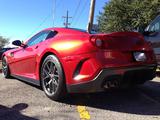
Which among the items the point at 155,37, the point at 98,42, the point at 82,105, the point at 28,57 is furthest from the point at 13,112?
the point at 155,37

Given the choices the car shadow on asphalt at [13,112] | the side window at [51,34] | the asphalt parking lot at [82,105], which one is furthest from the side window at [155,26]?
the car shadow on asphalt at [13,112]

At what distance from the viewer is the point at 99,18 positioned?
4494cm

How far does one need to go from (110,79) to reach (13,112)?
1551mm

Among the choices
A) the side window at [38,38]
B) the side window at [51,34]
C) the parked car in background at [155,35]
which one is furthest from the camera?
the parked car in background at [155,35]

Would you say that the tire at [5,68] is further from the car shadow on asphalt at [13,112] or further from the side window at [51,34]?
the car shadow on asphalt at [13,112]

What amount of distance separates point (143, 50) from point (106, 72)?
90 cm

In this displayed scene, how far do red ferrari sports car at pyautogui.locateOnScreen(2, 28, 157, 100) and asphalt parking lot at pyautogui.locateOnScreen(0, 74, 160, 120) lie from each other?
0.29 metres

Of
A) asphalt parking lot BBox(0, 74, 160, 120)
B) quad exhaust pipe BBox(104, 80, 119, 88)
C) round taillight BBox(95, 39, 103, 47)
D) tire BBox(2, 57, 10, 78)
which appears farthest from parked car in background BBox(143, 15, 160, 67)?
round taillight BBox(95, 39, 103, 47)

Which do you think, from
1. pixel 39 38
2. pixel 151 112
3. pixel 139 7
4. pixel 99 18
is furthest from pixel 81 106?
pixel 99 18

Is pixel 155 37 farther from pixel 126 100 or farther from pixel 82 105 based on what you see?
pixel 82 105

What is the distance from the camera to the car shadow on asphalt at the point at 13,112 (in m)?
5.26

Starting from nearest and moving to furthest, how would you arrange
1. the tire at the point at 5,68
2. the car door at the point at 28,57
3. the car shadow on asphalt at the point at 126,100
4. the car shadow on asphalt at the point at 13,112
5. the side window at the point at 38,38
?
the car shadow on asphalt at the point at 13,112 < the car shadow on asphalt at the point at 126,100 < the car door at the point at 28,57 < the side window at the point at 38,38 < the tire at the point at 5,68

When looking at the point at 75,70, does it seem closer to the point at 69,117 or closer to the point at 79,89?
the point at 79,89

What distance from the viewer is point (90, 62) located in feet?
18.5
